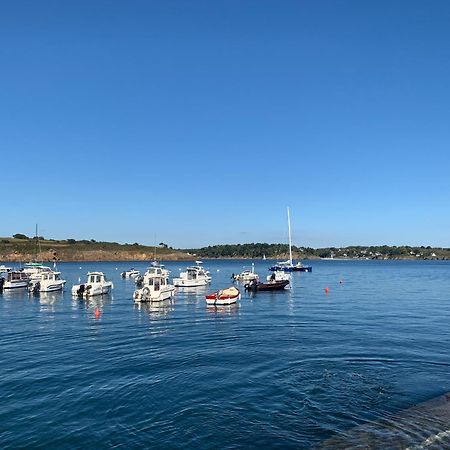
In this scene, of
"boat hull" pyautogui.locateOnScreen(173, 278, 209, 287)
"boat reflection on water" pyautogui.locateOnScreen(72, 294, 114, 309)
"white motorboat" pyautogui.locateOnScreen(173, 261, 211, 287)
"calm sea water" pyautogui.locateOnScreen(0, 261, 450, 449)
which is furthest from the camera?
"white motorboat" pyautogui.locateOnScreen(173, 261, 211, 287)

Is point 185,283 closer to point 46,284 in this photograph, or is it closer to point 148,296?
point 46,284

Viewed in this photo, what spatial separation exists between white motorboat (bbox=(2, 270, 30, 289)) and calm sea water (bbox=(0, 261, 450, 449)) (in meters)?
43.7

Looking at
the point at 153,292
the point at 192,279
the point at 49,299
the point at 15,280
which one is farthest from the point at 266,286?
the point at 15,280

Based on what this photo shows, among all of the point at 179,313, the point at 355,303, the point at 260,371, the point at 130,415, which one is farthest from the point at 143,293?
the point at 130,415

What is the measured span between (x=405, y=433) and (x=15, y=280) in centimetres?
9546

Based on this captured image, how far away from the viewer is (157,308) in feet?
210

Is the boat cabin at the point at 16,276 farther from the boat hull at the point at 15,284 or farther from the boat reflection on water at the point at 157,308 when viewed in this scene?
the boat reflection on water at the point at 157,308

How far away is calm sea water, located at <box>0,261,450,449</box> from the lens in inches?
789

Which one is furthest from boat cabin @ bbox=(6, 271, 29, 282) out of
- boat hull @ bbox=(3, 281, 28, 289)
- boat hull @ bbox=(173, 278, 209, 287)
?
boat hull @ bbox=(173, 278, 209, 287)

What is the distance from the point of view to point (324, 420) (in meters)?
20.9

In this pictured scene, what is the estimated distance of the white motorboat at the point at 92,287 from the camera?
3127 inches

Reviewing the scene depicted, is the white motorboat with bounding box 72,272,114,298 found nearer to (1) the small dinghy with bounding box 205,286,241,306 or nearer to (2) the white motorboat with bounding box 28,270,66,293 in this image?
(2) the white motorboat with bounding box 28,270,66,293

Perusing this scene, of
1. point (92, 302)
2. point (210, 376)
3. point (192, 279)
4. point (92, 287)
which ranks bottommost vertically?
point (210, 376)

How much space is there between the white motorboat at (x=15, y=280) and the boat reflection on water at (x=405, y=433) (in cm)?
9149
